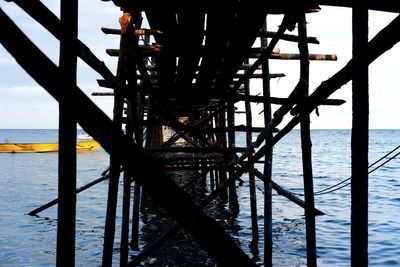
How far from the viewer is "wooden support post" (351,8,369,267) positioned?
2883 mm

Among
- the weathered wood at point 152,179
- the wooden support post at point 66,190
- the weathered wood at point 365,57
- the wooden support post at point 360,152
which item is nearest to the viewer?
the weathered wood at point 152,179

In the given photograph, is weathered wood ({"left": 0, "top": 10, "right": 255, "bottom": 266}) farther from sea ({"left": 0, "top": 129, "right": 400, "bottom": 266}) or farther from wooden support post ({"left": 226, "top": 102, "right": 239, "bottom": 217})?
wooden support post ({"left": 226, "top": 102, "right": 239, "bottom": 217})

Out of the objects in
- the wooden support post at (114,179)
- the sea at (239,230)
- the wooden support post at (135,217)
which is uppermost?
the wooden support post at (114,179)

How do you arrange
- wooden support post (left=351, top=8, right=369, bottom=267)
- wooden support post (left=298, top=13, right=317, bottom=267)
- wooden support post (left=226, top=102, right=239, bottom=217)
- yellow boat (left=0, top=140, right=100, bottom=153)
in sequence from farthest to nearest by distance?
yellow boat (left=0, top=140, right=100, bottom=153)
wooden support post (left=226, top=102, right=239, bottom=217)
wooden support post (left=298, top=13, right=317, bottom=267)
wooden support post (left=351, top=8, right=369, bottom=267)

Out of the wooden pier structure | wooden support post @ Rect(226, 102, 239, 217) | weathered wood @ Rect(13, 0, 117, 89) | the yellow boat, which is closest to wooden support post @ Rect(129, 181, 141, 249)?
the wooden pier structure

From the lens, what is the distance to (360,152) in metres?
2.91

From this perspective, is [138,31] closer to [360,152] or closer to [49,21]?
[49,21]

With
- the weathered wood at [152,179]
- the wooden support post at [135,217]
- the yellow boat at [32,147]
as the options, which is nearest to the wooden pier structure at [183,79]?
the weathered wood at [152,179]

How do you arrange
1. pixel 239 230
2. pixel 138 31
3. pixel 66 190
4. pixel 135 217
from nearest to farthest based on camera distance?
pixel 66 190 → pixel 138 31 → pixel 135 217 → pixel 239 230

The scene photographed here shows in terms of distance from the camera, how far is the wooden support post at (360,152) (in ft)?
9.46

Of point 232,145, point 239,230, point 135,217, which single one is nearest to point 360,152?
point 135,217

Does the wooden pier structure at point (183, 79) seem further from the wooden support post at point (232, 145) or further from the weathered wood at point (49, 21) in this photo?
the wooden support post at point (232, 145)

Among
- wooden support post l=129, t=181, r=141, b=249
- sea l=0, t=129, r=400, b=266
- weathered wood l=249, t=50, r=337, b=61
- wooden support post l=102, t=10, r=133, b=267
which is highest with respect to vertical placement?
weathered wood l=249, t=50, r=337, b=61

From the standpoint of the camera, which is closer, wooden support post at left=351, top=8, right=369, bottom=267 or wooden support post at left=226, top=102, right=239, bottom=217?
wooden support post at left=351, top=8, right=369, bottom=267
